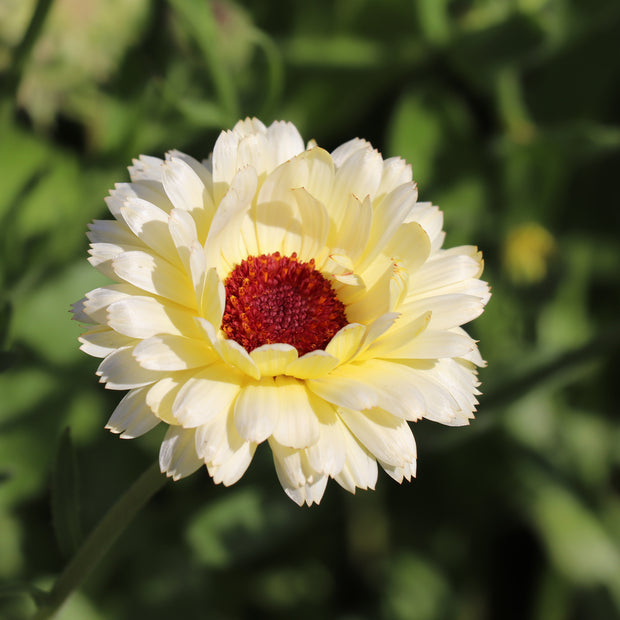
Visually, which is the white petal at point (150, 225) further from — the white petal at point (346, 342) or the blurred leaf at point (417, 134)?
the blurred leaf at point (417, 134)

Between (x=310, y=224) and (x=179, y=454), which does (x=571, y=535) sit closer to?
(x=310, y=224)

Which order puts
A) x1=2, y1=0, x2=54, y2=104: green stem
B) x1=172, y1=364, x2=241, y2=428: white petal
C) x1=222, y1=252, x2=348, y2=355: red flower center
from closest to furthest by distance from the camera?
x1=172, y1=364, x2=241, y2=428: white petal → x1=222, y1=252, x2=348, y2=355: red flower center → x1=2, y1=0, x2=54, y2=104: green stem

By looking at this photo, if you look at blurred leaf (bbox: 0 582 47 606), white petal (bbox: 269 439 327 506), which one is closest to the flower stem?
blurred leaf (bbox: 0 582 47 606)

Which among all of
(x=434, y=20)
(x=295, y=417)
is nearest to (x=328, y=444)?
(x=295, y=417)

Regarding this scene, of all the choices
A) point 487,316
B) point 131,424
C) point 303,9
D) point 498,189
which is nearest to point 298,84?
point 303,9

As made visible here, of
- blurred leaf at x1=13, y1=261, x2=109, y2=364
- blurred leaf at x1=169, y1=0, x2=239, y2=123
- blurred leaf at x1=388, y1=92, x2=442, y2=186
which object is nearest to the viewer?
blurred leaf at x1=169, y1=0, x2=239, y2=123

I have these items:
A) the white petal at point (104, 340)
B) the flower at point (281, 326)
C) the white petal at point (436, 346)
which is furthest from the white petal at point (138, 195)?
Result: the white petal at point (436, 346)

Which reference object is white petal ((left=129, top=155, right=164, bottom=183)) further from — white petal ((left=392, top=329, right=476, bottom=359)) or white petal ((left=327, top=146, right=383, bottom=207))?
white petal ((left=392, top=329, right=476, bottom=359))
